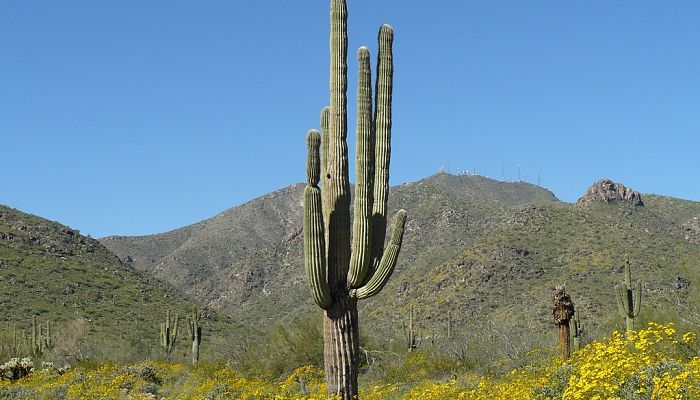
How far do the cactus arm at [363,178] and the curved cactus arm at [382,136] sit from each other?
0.15 m

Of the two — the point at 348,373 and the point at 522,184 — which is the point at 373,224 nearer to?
the point at 348,373

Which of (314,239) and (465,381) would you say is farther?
(465,381)

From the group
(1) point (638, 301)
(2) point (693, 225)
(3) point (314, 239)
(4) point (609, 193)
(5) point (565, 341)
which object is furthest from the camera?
(4) point (609, 193)

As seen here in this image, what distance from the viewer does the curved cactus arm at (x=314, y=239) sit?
9.78 m

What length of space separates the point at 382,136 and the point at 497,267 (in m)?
39.3

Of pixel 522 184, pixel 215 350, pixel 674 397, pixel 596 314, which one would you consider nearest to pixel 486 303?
pixel 596 314

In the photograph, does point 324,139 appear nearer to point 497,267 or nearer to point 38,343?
point 38,343

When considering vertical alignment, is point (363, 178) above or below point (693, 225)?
below

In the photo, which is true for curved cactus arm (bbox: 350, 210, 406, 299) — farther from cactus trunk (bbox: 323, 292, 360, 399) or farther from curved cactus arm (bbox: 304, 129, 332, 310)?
curved cactus arm (bbox: 304, 129, 332, 310)

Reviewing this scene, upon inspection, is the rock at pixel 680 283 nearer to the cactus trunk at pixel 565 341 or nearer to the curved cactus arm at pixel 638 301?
the curved cactus arm at pixel 638 301

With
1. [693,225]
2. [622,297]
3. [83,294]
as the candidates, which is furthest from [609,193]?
[622,297]

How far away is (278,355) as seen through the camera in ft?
81.6

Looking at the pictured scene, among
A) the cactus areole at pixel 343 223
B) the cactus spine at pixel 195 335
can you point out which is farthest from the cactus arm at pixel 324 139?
the cactus spine at pixel 195 335

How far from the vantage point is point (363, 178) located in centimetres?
1049
